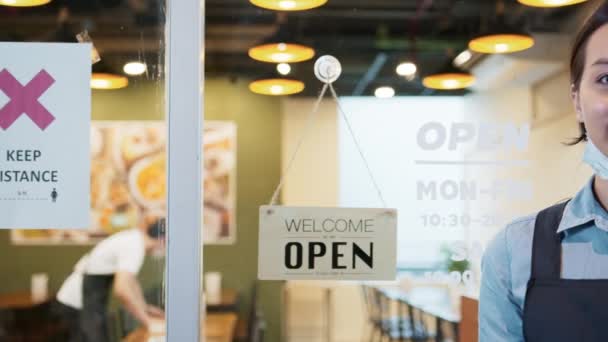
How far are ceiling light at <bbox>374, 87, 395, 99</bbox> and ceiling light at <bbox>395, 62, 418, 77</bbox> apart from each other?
0.26ft

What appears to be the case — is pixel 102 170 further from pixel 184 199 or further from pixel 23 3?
pixel 23 3

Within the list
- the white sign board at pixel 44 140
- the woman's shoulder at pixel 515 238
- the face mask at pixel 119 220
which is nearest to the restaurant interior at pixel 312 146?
the face mask at pixel 119 220

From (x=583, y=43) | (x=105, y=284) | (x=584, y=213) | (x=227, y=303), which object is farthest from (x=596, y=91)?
(x=105, y=284)

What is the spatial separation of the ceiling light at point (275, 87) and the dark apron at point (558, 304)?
3.14ft

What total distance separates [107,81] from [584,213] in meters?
1.32

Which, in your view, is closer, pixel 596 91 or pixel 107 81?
pixel 596 91

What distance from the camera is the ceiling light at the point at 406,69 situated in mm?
2312

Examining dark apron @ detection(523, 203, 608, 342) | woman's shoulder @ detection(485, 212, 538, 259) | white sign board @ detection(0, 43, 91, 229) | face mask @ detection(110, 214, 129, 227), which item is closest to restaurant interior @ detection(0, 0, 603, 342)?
face mask @ detection(110, 214, 129, 227)

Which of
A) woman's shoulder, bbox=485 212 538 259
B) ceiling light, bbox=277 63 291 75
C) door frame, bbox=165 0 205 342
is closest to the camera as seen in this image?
woman's shoulder, bbox=485 212 538 259

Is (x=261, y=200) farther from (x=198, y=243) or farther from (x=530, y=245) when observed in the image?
(x=530, y=245)

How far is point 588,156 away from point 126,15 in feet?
4.56

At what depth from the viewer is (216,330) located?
2305 mm

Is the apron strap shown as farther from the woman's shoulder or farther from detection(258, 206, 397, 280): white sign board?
detection(258, 206, 397, 280): white sign board

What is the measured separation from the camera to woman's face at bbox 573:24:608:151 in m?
1.51
